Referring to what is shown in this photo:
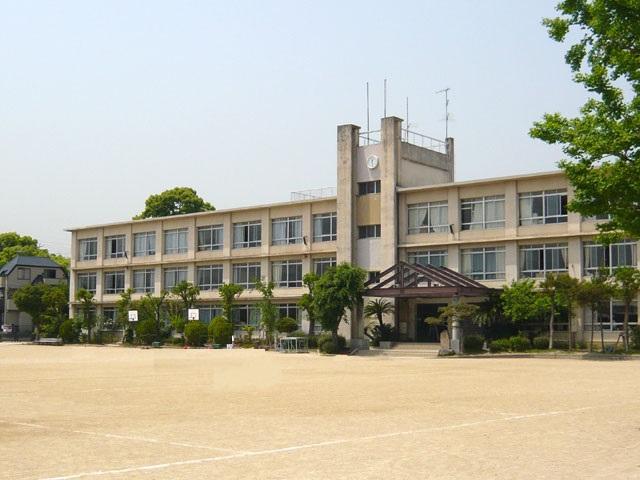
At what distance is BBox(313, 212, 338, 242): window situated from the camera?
192 feet

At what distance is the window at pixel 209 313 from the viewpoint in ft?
212

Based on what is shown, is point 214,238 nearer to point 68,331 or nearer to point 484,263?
point 68,331

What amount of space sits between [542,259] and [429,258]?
7.49m

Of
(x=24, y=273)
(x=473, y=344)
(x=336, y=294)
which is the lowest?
(x=473, y=344)

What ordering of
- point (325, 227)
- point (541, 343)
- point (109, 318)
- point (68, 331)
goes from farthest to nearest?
point (109, 318)
point (68, 331)
point (325, 227)
point (541, 343)

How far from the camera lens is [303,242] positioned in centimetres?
6000

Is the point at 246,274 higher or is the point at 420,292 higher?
the point at 246,274

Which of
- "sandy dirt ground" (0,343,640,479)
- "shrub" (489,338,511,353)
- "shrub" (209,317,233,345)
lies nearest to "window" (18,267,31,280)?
"shrub" (209,317,233,345)

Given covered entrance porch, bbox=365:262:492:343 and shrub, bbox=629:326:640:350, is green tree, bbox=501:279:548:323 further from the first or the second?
shrub, bbox=629:326:640:350

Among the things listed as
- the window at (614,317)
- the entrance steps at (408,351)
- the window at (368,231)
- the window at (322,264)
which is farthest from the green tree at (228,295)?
the window at (614,317)

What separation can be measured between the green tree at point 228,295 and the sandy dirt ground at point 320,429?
3509 cm

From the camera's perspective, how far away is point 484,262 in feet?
168

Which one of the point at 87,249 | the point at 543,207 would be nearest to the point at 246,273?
the point at 87,249

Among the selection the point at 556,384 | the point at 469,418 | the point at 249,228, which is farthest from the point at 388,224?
the point at 469,418
